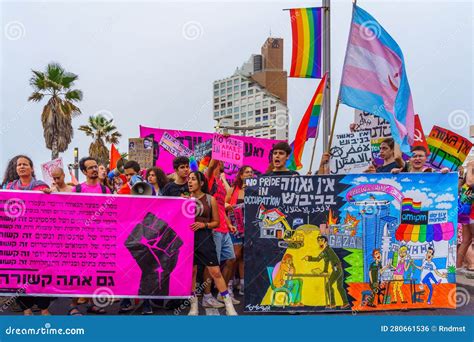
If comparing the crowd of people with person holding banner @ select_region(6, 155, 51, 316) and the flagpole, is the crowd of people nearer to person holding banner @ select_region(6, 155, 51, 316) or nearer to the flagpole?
person holding banner @ select_region(6, 155, 51, 316)

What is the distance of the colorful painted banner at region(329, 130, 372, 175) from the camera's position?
739 centimetres

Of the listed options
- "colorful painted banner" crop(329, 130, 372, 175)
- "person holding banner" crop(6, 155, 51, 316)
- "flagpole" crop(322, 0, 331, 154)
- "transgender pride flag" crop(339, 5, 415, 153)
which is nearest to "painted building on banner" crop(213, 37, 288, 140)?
"flagpole" crop(322, 0, 331, 154)

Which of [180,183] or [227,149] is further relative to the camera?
[227,149]

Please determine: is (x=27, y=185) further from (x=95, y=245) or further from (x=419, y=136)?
(x=419, y=136)

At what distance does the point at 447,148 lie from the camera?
8.01m

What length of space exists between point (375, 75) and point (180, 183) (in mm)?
2892

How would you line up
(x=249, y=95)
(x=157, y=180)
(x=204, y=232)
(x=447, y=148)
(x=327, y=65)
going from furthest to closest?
(x=249, y=95) < (x=447, y=148) < (x=327, y=65) < (x=157, y=180) < (x=204, y=232)

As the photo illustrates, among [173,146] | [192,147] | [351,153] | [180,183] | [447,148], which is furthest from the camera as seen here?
[192,147]

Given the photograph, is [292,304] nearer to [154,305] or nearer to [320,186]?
[320,186]

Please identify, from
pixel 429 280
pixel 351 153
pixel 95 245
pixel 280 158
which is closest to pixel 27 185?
pixel 95 245

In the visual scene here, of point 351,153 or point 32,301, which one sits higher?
point 351,153

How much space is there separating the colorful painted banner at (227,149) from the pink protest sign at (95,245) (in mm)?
1501

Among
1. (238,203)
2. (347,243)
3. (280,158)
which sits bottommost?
(347,243)

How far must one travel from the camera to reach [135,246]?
16.7 feet
